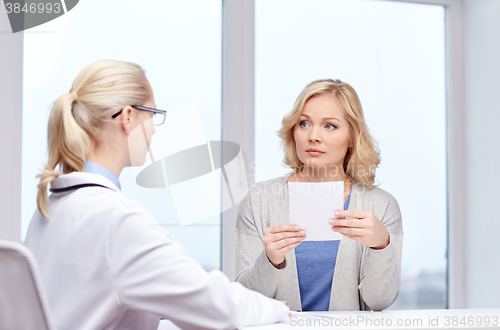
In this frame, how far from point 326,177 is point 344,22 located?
107cm

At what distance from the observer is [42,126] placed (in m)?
1.86

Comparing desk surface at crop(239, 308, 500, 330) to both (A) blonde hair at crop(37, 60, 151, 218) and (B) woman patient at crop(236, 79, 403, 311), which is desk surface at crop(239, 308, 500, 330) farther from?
(A) blonde hair at crop(37, 60, 151, 218)

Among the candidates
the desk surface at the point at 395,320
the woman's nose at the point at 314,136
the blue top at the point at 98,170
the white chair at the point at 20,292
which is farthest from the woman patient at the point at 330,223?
the white chair at the point at 20,292

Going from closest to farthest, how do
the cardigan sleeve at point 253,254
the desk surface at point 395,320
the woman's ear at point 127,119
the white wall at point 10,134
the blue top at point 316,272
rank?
the desk surface at point 395,320
the woman's ear at point 127,119
the cardigan sleeve at point 253,254
the blue top at point 316,272
the white wall at point 10,134

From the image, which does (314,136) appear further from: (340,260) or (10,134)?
(10,134)

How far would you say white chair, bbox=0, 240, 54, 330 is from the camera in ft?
2.13

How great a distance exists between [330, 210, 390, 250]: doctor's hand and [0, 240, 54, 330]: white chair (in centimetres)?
67

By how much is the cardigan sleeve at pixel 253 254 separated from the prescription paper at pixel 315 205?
0.16 metres

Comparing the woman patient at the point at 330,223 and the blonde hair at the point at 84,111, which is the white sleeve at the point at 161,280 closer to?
the blonde hair at the point at 84,111

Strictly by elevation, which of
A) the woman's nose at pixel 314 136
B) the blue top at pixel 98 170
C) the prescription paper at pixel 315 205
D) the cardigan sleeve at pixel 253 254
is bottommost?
the cardigan sleeve at pixel 253 254

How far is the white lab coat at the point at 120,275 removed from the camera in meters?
0.78

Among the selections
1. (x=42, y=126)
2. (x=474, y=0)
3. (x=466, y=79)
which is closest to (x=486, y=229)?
(x=466, y=79)

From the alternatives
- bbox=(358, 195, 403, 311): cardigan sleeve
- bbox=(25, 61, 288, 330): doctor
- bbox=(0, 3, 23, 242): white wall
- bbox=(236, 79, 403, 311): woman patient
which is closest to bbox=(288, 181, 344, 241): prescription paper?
bbox=(236, 79, 403, 311): woman patient

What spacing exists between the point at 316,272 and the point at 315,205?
0.34 meters
